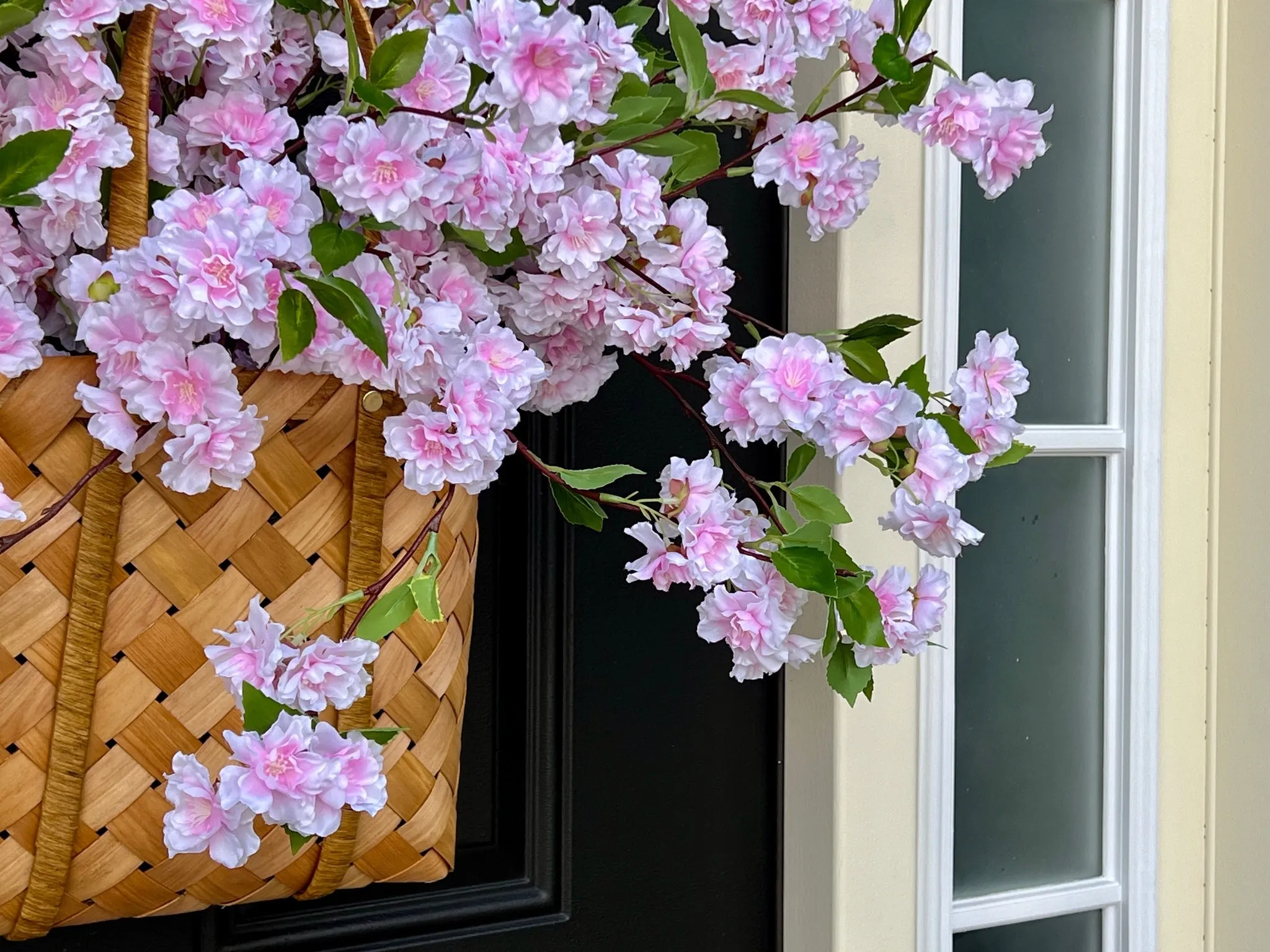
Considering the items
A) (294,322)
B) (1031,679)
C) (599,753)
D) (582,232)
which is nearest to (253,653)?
(294,322)

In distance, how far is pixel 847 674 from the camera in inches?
24.9

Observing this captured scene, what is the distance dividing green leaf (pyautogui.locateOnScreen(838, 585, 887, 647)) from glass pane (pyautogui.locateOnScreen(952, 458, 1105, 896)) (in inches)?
16.5

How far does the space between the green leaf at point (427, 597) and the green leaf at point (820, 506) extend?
8.7 inches

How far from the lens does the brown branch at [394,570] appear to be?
1.62 feet

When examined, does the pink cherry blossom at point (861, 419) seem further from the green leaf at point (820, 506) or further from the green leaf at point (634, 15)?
the green leaf at point (634, 15)

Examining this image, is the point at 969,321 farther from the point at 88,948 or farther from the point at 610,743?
the point at 88,948

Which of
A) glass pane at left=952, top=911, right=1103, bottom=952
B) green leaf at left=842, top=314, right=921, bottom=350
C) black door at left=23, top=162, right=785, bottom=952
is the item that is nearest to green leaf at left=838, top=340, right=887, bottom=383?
green leaf at left=842, top=314, right=921, bottom=350

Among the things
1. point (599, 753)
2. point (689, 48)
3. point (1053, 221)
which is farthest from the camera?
point (1053, 221)

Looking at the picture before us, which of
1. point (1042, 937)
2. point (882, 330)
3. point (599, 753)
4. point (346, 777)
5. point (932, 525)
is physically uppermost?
point (882, 330)

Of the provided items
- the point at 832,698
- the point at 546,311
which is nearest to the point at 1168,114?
the point at 832,698

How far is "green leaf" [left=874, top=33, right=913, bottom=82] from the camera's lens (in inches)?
23.0

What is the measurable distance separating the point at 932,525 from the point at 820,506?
6 cm

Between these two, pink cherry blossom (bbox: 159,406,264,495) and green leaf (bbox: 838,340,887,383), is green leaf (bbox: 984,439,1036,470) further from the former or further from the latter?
pink cherry blossom (bbox: 159,406,264,495)

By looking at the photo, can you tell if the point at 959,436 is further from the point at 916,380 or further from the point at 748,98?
the point at 748,98
